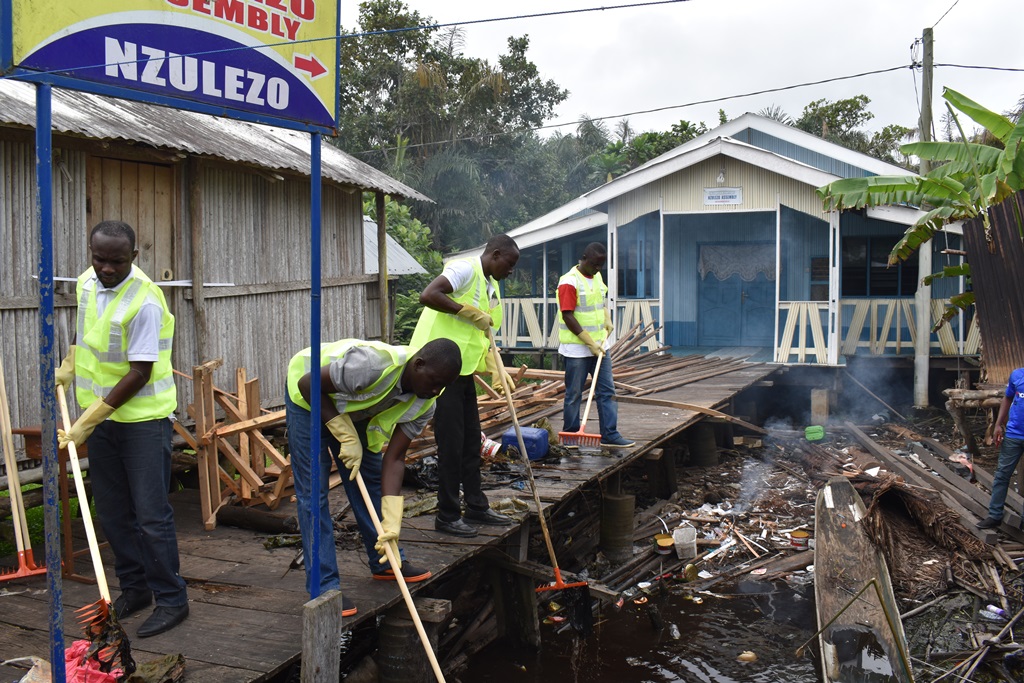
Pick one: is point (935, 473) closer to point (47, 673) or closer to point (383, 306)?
point (383, 306)

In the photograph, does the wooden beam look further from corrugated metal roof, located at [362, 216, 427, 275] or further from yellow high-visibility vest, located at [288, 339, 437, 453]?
corrugated metal roof, located at [362, 216, 427, 275]

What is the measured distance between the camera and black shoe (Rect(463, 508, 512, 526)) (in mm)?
6262

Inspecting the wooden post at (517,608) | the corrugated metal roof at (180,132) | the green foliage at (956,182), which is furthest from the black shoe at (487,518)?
the green foliage at (956,182)

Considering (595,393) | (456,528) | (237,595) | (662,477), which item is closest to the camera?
(237,595)

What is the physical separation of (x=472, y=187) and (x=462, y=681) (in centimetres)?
2108

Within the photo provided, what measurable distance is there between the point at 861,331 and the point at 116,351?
14.1 metres

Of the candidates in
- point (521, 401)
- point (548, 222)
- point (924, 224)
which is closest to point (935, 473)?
point (924, 224)

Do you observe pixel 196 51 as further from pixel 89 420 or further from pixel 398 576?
pixel 398 576

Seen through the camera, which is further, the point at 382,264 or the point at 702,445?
the point at 702,445

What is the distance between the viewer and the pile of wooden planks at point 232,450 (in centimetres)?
629

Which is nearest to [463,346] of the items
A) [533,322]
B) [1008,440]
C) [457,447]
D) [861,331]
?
[457,447]

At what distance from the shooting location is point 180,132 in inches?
302

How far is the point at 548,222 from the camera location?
63.6 ft

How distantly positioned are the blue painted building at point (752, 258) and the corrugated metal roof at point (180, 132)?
6.84 metres
